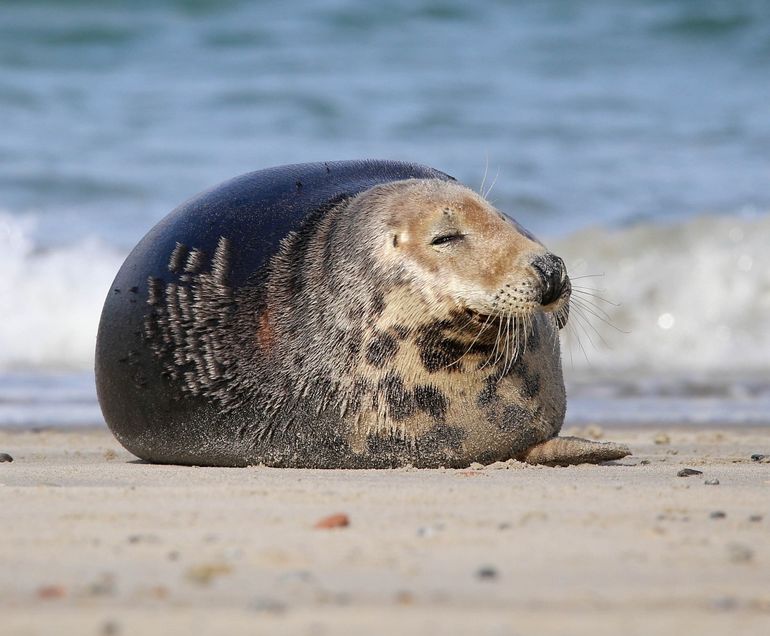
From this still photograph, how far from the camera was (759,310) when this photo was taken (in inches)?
472

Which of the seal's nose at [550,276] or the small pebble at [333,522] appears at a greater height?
the seal's nose at [550,276]

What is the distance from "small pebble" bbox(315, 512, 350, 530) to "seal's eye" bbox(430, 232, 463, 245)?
5.32 feet

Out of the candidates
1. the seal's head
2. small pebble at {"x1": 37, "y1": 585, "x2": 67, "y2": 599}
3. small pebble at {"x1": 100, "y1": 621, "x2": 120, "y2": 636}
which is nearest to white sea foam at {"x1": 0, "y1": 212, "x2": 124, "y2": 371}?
the seal's head

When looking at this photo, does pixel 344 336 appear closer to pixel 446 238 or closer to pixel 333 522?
pixel 446 238

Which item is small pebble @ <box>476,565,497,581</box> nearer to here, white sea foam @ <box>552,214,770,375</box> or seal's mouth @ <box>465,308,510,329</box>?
seal's mouth @ <box>465,308,510,329</box>

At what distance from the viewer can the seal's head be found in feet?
16.1

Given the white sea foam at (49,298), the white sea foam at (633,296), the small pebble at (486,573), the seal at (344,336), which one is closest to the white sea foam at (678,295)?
the white sea foam at (633,296)

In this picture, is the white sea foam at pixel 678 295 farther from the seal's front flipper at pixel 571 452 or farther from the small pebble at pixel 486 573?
the small pebble at pixel 486 573

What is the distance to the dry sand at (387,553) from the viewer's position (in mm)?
2682

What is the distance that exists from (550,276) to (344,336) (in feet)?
2.61

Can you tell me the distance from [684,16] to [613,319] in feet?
36.1

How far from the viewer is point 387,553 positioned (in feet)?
10.8

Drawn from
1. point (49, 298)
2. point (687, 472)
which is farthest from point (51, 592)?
point (49, 298)

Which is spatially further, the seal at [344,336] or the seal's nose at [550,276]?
the seal at [344,336]
